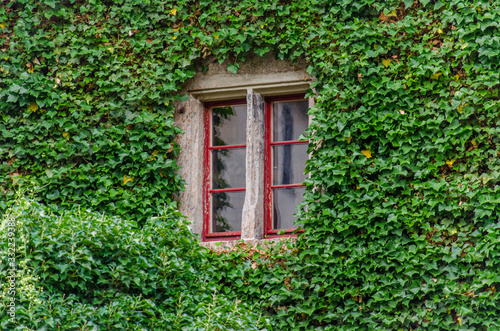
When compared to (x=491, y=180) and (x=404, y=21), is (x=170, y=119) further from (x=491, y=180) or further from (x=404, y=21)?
(x=491, y=180)

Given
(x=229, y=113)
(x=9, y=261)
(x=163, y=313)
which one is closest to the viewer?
(x=9, y=261)

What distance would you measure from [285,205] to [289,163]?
0.37 metres

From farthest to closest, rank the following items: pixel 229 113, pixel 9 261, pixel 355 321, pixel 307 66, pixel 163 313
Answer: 1. pixel 229 113
2. pixel 307 66
3. pixel 355 321
4. pixel 163 313
5. pixel 9 261

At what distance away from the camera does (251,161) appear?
652cm

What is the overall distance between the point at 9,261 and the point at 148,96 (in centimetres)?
236

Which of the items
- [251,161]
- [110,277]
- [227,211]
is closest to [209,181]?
[227,211]

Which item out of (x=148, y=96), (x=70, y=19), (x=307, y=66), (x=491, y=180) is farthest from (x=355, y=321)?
(x=70, y=19)

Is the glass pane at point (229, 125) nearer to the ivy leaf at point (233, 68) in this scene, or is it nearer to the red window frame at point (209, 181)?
the red window frame at point (209, 181)

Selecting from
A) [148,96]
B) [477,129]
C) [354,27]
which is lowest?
[477,129]

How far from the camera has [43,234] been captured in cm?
498

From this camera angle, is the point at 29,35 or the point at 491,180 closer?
the point at 491,180

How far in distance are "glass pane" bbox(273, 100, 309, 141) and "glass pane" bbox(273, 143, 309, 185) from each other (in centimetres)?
10

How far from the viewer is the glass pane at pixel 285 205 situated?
6.47m

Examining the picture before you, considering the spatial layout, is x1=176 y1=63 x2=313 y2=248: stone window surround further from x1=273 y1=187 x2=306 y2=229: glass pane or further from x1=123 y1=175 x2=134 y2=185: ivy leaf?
x1=123 y1=175 x2=134 y2=185: ivy leaf
